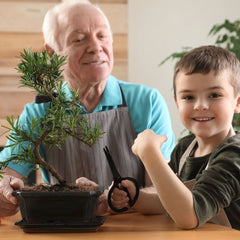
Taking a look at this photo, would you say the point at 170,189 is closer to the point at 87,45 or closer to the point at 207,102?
the point at 207,102

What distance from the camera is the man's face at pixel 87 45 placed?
1.89 meters

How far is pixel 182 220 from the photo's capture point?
3.48 ft

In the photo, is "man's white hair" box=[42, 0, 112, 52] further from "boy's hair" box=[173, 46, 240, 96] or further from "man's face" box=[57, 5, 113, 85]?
"boy's hair" box=[173, 46, 240, 96]

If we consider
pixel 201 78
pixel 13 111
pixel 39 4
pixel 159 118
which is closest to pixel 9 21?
pixel 39 4

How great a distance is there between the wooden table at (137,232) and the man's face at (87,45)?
841 millimetres

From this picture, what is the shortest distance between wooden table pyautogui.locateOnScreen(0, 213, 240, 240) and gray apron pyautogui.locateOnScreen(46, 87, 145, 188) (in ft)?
2.09

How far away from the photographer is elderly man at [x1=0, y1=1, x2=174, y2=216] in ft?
6.07

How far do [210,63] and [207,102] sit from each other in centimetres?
11

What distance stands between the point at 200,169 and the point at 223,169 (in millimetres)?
189

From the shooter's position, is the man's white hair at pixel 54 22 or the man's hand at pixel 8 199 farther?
the man's white hair at pixel 54 22

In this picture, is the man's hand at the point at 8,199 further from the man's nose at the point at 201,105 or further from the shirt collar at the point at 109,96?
the shirt collar at the point at 109,96

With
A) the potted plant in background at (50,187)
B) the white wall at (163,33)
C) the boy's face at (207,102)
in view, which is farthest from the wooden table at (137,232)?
the white wall at (163,33)

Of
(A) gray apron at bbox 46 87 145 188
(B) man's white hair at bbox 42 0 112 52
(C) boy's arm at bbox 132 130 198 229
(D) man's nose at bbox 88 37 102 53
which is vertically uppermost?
(B) man's white hair at bbox 42 0 112 52

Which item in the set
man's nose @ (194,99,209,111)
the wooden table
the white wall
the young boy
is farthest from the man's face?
the white wall
